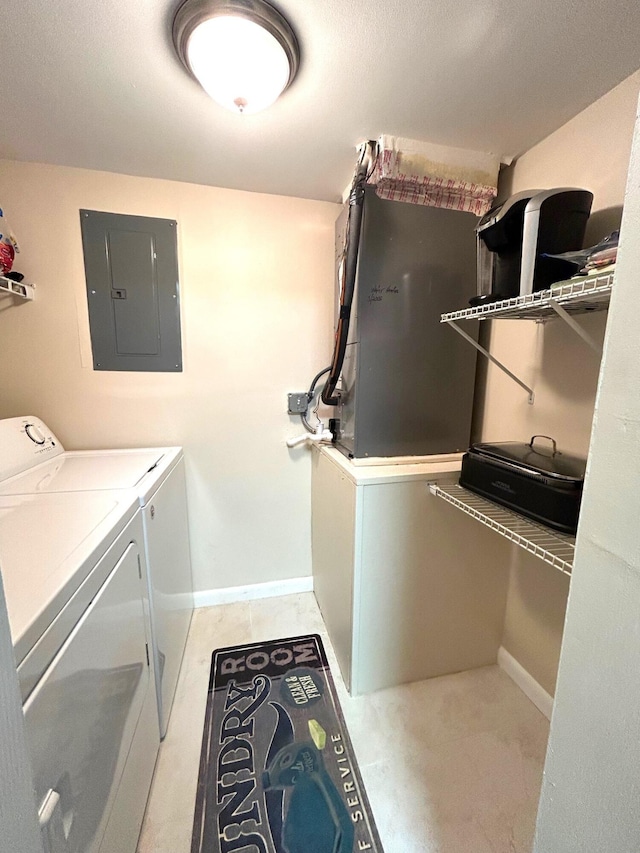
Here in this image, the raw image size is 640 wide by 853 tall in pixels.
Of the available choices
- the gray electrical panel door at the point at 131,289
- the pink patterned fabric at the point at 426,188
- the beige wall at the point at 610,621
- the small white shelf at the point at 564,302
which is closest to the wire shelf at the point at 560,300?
the small white shelf at the point at 564,302

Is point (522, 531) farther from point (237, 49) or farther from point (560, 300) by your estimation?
point (237, 49)

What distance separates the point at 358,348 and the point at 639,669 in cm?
122

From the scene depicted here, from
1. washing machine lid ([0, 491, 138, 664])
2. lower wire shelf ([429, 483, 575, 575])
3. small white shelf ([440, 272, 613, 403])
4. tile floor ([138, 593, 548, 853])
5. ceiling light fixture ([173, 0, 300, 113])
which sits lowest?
tile floor ([138, 593, 548, 853])

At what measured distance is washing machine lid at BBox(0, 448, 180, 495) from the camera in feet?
3.74

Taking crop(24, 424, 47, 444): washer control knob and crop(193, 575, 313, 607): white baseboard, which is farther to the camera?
crop(193, 575, 313, 607): white baseboard

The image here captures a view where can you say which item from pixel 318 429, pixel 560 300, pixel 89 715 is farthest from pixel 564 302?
pixel 89 715

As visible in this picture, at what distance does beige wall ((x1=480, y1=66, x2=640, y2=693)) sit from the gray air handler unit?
0.74 feet

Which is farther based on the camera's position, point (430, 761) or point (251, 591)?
point (251, 591)

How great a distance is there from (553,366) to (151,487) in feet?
5.10

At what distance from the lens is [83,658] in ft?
2.23

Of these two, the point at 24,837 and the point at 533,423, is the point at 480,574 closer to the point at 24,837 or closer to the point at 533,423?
the point at 533,423

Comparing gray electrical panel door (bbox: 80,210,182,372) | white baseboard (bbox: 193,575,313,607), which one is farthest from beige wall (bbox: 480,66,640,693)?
gray electrical panel door (bbox: 80,210,182,372)

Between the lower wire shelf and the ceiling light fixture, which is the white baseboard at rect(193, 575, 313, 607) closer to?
the lower wire shelf

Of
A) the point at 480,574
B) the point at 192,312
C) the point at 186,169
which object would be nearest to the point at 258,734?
the point at 480,574
